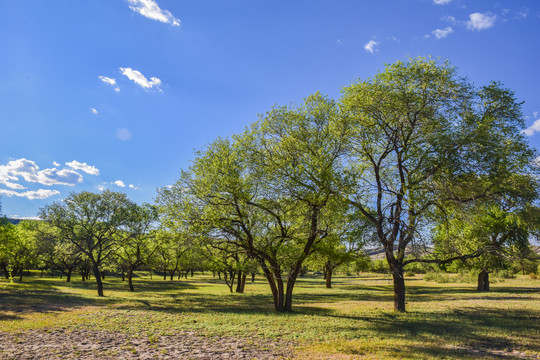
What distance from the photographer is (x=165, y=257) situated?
62312mm

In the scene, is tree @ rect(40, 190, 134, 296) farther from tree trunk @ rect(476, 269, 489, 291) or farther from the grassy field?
tree trunk @ rect(476, 269, 489, 291)

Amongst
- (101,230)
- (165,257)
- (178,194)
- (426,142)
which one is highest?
(426,142)

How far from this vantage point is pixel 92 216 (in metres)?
37.3

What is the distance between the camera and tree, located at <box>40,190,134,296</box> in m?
36.5

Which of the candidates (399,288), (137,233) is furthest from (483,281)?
(137,233)

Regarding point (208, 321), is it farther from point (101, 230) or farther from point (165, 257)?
point (165, 257)

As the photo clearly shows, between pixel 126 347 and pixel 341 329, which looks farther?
pixel 341 329

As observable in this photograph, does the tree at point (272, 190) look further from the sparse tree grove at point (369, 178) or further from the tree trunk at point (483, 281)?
the tree trunk at point (483, 281)

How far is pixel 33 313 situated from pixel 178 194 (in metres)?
12.0

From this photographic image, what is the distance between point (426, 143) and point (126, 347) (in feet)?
67.4

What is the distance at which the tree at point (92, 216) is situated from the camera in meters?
36.5

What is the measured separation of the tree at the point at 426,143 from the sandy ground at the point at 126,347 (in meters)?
11.6

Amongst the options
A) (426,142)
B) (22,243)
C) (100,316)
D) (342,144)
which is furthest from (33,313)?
(22,243)

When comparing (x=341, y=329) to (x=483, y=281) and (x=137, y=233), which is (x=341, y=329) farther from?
(x=483, y=281)
